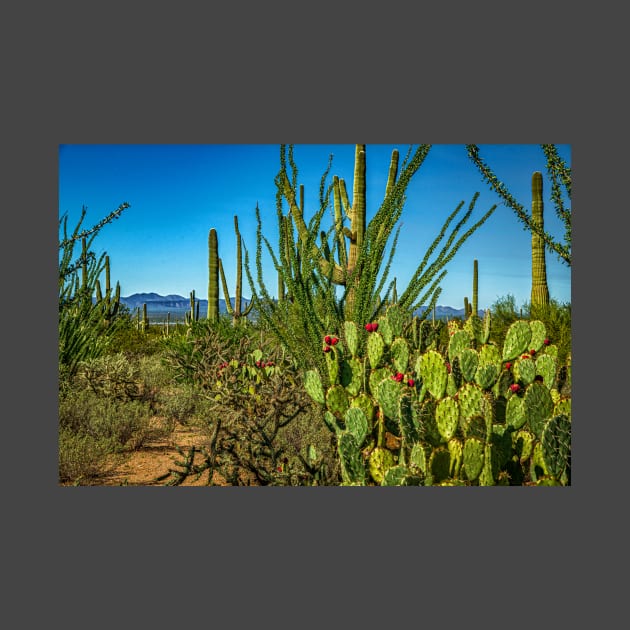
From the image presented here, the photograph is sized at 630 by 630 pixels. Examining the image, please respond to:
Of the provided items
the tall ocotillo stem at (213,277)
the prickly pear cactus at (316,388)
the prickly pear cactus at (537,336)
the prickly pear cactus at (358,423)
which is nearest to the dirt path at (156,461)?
the prickly pear cactus at (316,388)

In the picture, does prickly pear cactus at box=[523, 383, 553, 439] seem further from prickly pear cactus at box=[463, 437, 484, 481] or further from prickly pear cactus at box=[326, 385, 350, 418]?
prickly pear cactus at box=[326, 385, 350, 418]

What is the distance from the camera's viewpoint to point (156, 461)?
4652 mm

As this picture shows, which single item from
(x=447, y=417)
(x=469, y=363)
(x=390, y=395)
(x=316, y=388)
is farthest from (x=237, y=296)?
(x=447, y=417)

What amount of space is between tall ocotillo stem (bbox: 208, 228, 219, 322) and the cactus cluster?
538 centimetres

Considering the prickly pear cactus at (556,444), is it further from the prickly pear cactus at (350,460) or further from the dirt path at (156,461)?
the dirt path at (156,461)

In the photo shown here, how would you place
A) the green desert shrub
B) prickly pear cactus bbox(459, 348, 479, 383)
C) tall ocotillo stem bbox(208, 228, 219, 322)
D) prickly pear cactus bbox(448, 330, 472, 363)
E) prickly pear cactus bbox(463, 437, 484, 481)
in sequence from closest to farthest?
prickly pear cactus bbox(463, 437, 484, 481)
prickly pear cactus bbox(459, 348, 479, 383)
prickly pear cactus bbox(448, 330, 472, 363)
the green desert shrub
tall ocotillo stem bbox(208, 228, 219, 322)

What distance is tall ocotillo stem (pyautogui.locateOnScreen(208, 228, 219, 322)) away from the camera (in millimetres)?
9336

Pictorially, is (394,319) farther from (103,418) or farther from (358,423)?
(103,418)

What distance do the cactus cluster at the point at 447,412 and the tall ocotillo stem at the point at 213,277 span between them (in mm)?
5378

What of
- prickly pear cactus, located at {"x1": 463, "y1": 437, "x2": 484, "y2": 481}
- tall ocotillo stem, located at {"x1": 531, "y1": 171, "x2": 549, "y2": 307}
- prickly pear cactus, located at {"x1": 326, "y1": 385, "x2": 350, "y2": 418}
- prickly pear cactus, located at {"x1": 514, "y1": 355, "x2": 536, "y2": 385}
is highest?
tall ocotillo stem, located at {"x1": 531, "y1": 171, "x2": 549, "y2": 307}

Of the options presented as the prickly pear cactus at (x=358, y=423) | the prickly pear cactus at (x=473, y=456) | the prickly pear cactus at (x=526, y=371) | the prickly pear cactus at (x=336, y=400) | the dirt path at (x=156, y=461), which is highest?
the prickly pear cactus at (x=526, y=371)

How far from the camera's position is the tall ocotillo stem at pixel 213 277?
934cm

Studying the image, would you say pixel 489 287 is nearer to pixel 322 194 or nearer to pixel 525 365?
pixel 525 365

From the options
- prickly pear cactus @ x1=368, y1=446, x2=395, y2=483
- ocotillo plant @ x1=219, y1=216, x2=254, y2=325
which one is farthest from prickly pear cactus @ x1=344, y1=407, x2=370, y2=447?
ocotillo plant @ x1=219, y1=216, x2=254, y2=325
